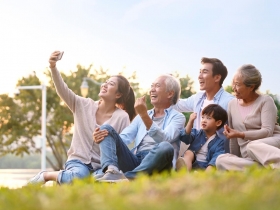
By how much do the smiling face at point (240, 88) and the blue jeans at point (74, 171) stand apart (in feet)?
6.54

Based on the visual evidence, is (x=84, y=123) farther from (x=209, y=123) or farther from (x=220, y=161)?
(x=220, y=161)

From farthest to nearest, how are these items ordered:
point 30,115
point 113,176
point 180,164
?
1. point 30,115
2. point 180,164
3. point 113,176

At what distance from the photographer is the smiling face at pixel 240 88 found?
6.68 metres

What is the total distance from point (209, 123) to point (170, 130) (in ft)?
1.62

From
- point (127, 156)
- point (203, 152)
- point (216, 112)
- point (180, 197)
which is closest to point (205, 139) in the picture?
point (203, 152)

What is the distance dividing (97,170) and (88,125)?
2.14 feet

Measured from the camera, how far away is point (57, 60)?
6.90 metres

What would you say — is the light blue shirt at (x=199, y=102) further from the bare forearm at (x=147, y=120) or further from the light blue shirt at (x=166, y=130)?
the bare forearm at (x=147, y=120)

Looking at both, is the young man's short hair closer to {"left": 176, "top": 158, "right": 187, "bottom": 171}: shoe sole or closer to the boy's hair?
the boy's hair

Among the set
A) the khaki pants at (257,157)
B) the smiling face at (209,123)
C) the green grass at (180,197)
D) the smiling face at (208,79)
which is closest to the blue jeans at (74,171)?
the smiling face at (209,123)

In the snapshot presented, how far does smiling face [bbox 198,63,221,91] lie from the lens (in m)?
7.37

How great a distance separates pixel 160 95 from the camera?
6.87 meters

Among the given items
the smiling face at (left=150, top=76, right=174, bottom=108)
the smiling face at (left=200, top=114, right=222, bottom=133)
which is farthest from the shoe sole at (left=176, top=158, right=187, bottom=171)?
the smiling face at (left=150, top=76, right=174, bottom=108)

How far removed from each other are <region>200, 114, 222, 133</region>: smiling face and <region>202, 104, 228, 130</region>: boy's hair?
36 mm
